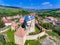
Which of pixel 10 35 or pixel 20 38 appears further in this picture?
pixel 10 35

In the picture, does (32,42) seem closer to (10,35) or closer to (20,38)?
(20,38)

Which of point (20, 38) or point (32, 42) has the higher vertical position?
point (20, 38)

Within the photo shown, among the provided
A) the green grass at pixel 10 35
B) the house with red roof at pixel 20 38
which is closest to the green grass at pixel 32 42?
the house with red roof at pixel 20 38

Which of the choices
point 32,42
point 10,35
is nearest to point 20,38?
point 32,42

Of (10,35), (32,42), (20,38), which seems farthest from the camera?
(10,35)

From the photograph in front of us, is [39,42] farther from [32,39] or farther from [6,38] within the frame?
[6,38]

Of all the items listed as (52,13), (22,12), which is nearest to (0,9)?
(22,12)

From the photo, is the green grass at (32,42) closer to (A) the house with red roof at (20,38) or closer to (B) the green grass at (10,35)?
(A) the house with red roof at (20,38)

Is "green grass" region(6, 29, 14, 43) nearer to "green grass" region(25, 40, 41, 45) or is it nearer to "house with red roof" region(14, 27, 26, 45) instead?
"house with red roof" region(14, 27, 26, 45)

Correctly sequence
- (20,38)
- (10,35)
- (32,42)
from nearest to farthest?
(20,38), (32,42), (10,35)

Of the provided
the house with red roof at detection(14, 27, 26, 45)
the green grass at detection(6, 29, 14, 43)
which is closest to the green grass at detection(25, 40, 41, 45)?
the house with red roof at detection(14, 27, 26, 45)

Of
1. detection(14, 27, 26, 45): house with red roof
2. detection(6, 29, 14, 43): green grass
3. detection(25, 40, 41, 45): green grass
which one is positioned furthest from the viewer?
detection(6, 29, 14, 43): green grass
